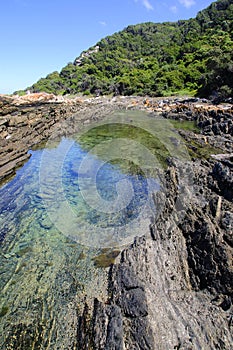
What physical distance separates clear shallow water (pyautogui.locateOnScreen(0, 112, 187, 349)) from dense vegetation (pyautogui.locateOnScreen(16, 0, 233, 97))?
36781mm

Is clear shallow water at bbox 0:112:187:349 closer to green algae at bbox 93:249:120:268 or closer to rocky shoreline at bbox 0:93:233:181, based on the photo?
green algae at bbox 93:249:120:268

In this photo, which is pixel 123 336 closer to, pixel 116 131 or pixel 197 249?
pixel 197 249

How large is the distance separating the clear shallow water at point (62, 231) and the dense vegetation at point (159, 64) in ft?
121

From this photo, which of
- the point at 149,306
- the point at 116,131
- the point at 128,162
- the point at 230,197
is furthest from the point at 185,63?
the point at 149,306

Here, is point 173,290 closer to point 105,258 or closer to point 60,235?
point 105,258

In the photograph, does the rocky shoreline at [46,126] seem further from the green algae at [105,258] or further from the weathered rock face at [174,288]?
the weathered rock face at [174,288]

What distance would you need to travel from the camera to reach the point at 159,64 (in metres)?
97.3

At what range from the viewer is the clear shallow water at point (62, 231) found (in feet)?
21.3

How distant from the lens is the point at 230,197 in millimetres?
10719

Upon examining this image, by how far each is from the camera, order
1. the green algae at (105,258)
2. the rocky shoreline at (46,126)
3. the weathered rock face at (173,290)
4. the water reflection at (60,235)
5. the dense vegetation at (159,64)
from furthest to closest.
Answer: the dense vegetation at (159,64) → the rocky shoreline at (46,126) → the green algae at (105,258) → the water reflection at (60,235) → the weathered rock face at (173,290)

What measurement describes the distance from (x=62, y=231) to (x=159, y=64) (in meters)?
100

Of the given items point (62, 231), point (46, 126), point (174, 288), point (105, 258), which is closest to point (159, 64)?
point (46, 126)

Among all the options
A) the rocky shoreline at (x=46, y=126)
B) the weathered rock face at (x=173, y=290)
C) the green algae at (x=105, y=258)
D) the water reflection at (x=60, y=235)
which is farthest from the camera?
the rocky shoreline at (x=46, y=126)

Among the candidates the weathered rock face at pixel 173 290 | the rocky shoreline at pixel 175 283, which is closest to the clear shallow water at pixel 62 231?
the rocky shoreline at pixel 175 283
